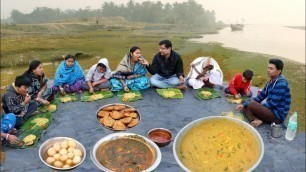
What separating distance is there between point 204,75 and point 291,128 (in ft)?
7.51

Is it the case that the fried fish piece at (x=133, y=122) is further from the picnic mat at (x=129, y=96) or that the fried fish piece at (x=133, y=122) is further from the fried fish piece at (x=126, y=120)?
the picnic mat at (x=129, y=96)

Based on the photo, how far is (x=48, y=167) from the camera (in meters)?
3.47

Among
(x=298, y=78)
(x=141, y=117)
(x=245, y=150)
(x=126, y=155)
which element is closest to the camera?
(x=245, y=150)

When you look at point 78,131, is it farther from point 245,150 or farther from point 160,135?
point 245,150

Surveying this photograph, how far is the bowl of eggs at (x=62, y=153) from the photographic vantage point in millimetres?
3416

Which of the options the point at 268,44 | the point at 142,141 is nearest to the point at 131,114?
the point at 142,141

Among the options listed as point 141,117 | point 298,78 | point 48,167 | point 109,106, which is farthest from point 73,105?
point 298,78

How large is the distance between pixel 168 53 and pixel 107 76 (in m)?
1.38

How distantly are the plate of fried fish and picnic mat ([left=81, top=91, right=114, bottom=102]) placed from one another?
23.4 inches

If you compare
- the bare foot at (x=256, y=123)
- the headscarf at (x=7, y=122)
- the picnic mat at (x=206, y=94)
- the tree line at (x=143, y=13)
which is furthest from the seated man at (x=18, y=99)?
the tree line at (x=143, y=13)

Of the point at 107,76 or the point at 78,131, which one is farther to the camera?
the point at 107,76

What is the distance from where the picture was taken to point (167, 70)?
20.1ft

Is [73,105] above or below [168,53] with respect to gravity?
below

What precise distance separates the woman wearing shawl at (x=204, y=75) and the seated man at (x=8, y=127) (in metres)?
3.68
